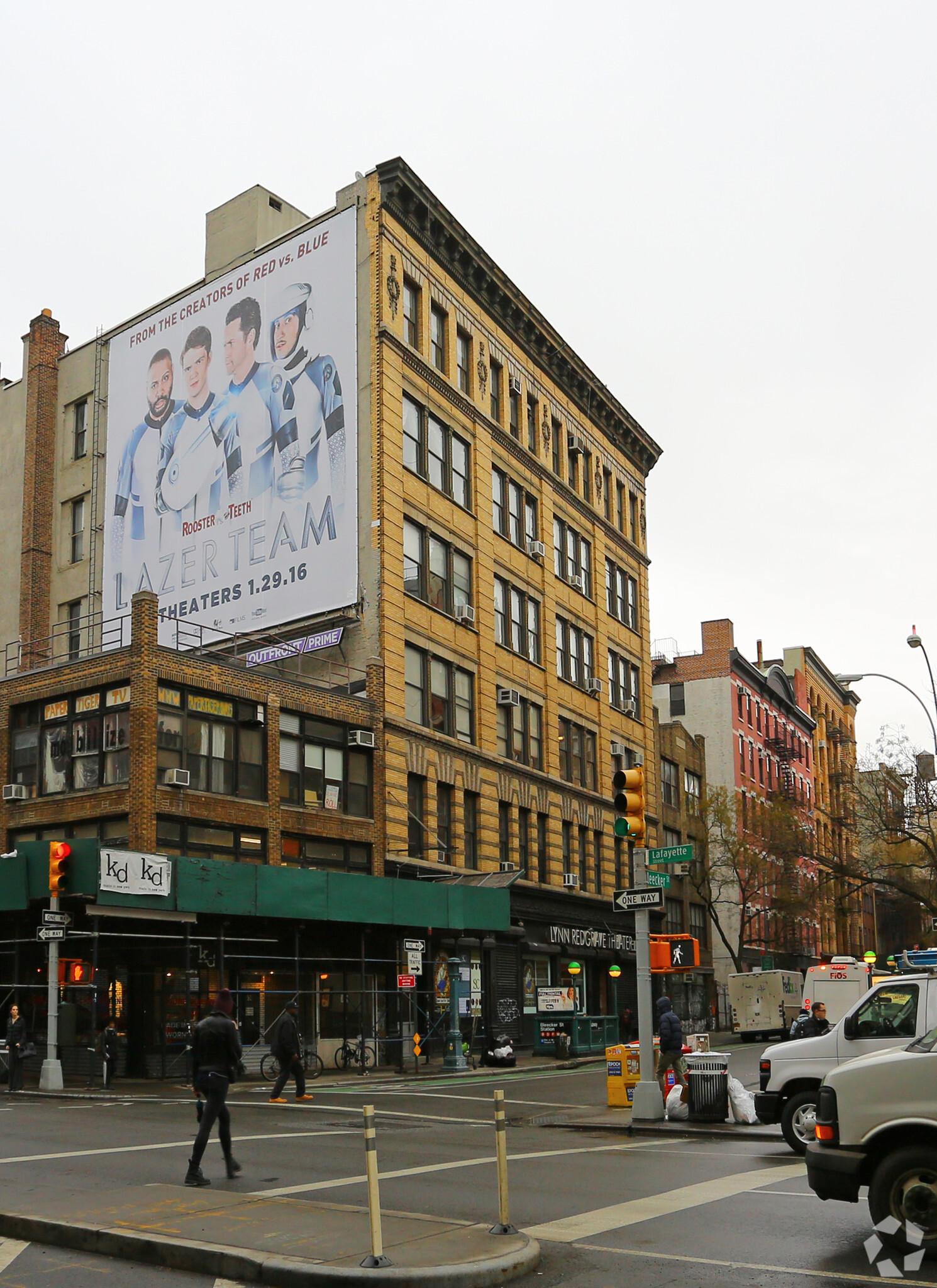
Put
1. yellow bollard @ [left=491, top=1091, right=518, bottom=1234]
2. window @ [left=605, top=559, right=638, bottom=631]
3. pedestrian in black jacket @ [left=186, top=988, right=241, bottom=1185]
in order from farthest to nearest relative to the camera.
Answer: window @ [left=605, top=559, right=638, bottom=631]
pedestrian in black jacket @ [left=186, top=988, right=241, bottom=1185]
yellow bollard @ [left=491, top=1091, right=518, bottom=1234]

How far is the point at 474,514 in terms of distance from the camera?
1727 inches

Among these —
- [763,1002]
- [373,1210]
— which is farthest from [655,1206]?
[763,1002]

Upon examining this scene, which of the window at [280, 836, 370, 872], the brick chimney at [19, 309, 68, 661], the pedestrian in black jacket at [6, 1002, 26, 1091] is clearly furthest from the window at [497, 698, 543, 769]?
the pedestrian in black jacket at [6, 1002, 26, 1091]

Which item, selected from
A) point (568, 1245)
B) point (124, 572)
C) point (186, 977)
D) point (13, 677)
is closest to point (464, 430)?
point (124, 572)

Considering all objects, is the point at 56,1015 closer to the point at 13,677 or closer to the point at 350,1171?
the point at 13,677

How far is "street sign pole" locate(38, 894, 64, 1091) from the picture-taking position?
26875 millimetres

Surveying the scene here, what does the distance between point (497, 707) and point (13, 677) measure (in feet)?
A: 53.9

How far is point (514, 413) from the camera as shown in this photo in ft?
159

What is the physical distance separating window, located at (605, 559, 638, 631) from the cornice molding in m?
5.49

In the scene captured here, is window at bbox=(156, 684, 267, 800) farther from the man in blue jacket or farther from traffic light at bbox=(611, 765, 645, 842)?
traffic light at bbox=(611, 765, 645, 842)

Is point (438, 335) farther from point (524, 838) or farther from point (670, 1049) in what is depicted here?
point (670, 1049)

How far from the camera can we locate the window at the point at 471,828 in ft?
135

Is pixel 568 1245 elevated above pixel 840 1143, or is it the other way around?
pixel 840 1143

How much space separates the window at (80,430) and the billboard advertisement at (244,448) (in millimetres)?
1754
